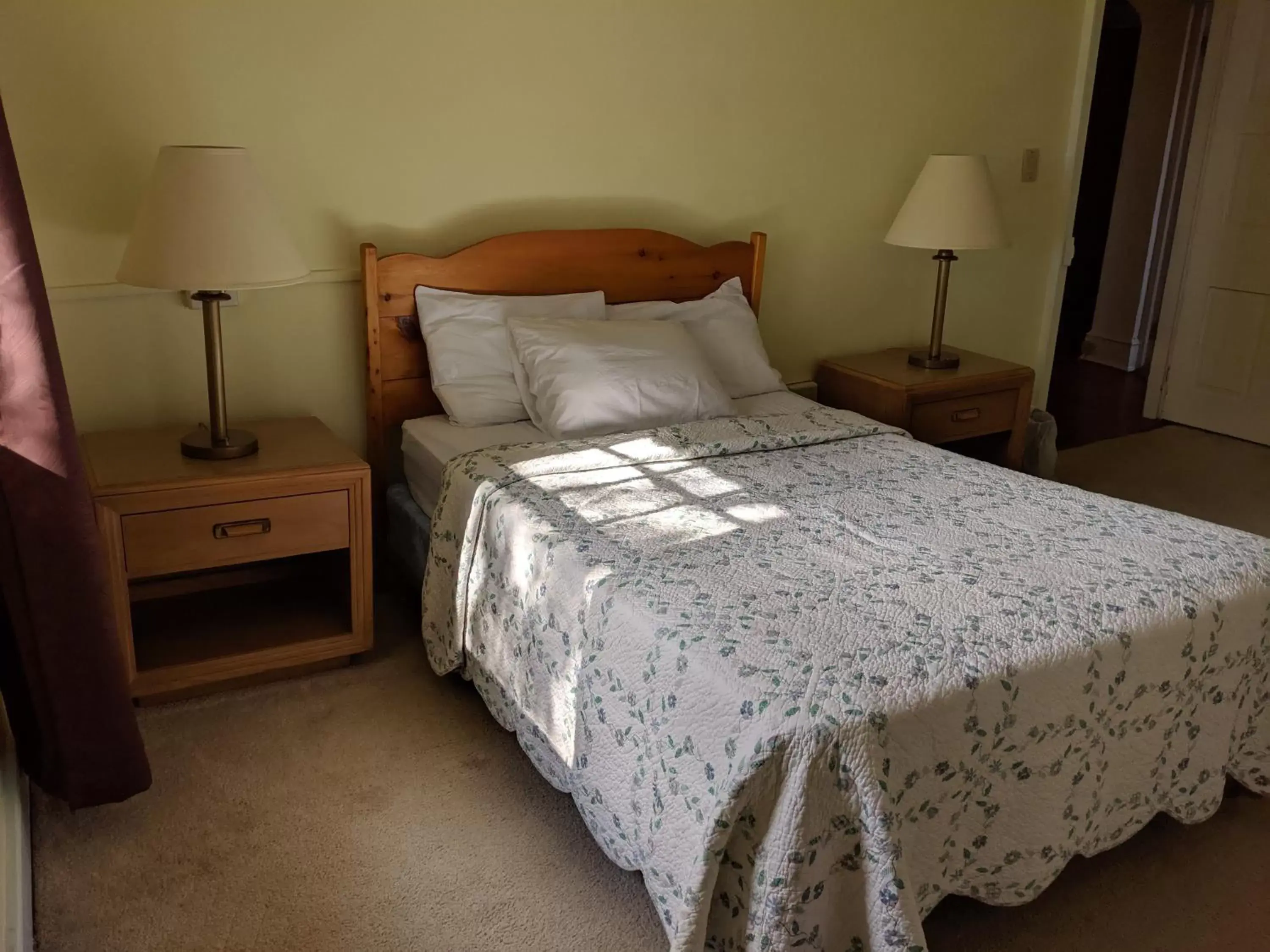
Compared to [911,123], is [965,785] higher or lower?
lower

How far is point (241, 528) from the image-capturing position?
7.20 feet

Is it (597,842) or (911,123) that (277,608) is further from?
(911,123)

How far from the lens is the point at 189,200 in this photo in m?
2.09

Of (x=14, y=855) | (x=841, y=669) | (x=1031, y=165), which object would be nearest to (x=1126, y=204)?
(x=1031, y=165)

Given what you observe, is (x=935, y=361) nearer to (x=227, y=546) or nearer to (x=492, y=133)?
(x=492, y=133)

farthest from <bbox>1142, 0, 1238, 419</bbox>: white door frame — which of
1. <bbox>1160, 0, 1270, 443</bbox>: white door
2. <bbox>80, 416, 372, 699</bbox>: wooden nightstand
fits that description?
<bbox>80, 416, 372, 699</bbox>: wooden nightstand

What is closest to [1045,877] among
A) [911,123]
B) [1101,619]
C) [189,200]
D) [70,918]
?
[1101,619]

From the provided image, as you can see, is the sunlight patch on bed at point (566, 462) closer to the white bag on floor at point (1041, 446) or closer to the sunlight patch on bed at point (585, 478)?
the sunlight patch on bed at point (585, 478)

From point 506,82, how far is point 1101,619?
191 centimetres

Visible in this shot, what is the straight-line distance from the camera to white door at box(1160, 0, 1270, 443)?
415 cm

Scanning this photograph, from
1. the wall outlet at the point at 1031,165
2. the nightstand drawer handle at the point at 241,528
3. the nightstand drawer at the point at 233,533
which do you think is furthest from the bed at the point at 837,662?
the wall outlet at the point at 1031,165

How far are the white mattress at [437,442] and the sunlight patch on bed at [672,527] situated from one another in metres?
0.47

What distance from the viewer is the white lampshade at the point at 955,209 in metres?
3.20

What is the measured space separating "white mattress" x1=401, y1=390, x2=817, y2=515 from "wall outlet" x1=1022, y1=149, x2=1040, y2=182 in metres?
1.69
